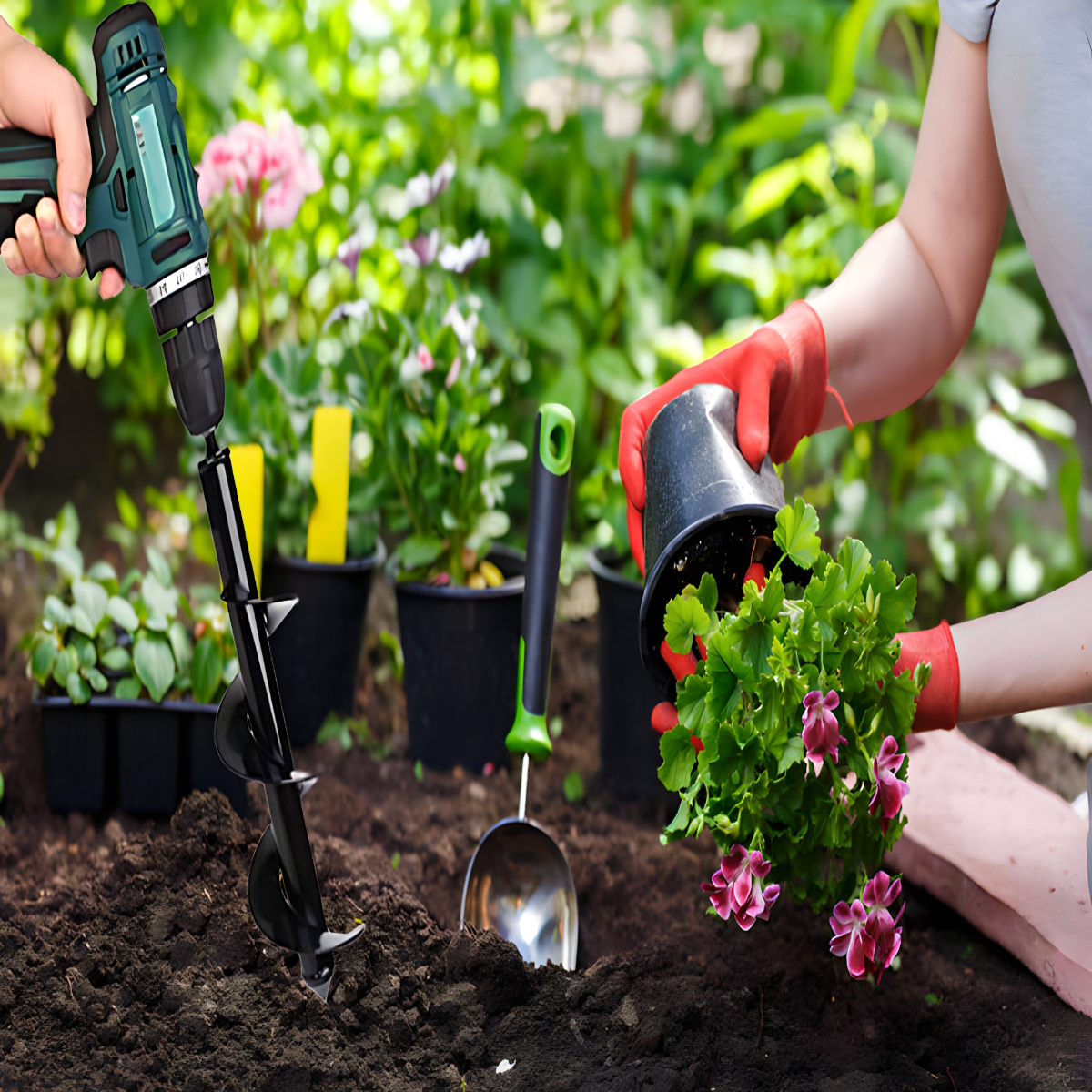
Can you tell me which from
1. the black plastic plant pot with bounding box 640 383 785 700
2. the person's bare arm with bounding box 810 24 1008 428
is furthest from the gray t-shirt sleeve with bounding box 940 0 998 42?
the black plastic plant pot with bounding box 640 383 785 700

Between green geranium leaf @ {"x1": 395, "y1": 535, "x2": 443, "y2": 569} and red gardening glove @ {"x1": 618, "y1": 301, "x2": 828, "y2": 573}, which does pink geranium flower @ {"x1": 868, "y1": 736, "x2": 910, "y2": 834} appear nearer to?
red gardening glove @ {"x1": 618, "y1": 301, "x2": 828, "y2": 573}

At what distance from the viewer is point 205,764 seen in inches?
47.2

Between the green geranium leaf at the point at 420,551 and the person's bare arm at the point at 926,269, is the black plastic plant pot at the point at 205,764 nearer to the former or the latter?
the green geranium leaf at the point at 420,551

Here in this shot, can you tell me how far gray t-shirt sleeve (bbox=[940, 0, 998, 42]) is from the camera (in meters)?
0.91

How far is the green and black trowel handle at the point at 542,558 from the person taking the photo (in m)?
1.04

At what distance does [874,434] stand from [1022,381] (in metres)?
0.28

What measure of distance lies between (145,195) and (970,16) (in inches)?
26.4

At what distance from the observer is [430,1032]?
89 cm

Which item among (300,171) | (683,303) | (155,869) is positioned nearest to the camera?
(155,869)

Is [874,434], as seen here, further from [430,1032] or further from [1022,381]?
[430,1032]

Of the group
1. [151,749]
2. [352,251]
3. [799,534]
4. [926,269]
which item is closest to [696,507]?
[799,534]

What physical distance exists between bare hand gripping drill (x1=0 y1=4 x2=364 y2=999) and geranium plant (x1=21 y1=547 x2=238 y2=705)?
41 cm

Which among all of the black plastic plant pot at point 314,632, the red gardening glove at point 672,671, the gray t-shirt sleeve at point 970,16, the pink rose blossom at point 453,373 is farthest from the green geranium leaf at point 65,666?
the gray t-shirt sleeve at point 970,16

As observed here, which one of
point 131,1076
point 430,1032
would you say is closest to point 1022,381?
point 430,1032
